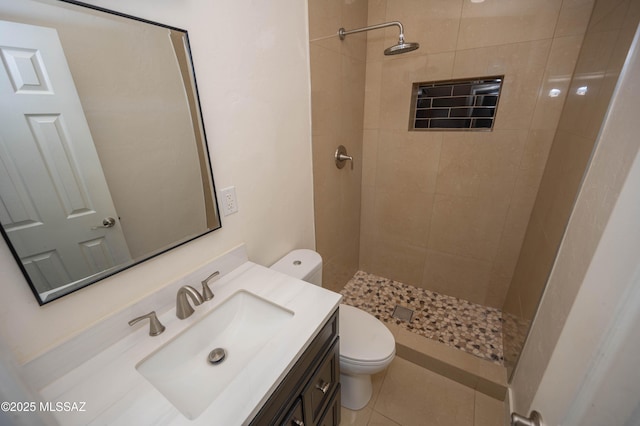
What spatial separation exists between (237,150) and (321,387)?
1.01 metres

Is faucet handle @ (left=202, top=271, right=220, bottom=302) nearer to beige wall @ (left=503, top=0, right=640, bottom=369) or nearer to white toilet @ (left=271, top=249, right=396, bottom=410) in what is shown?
white toilet @ (left=271, top=249, right=396, bottom=410)

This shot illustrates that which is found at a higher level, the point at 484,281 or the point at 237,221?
the point at 237,221

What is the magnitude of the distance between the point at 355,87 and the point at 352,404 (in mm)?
2023

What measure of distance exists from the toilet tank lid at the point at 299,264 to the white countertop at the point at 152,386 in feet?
1.14

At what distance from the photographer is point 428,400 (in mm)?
1450

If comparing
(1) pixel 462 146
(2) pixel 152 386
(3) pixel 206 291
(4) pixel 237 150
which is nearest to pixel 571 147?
(1) pixel 462 146

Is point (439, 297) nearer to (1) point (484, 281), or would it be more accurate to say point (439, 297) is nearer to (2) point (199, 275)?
(1) point (484, 281)

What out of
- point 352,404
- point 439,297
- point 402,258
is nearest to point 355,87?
point 402,258

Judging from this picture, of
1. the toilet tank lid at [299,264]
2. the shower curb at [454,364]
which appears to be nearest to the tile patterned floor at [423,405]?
the shower curb at [454,364]

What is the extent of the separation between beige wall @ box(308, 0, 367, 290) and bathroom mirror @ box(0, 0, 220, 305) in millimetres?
778

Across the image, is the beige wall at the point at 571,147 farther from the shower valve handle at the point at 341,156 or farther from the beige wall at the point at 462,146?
the shower valve handle at the point at 341,156

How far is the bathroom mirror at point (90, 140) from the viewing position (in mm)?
565

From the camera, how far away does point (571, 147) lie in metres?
1.09

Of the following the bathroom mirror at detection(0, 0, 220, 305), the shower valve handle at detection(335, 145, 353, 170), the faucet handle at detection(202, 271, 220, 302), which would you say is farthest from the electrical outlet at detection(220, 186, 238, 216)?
the shower valve handle at detection(335, 145, 353, 170)
